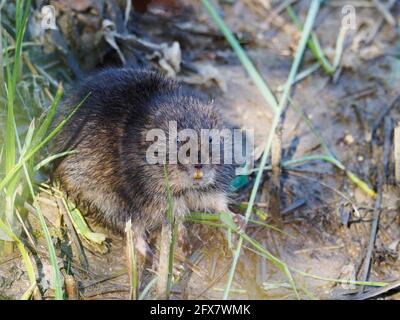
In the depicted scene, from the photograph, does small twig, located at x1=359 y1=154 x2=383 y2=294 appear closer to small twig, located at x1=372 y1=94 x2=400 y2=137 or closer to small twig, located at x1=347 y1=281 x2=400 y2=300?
small twig, located at x1=347 y1=281 x2=400 y2=300

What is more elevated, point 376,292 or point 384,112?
point 384,112

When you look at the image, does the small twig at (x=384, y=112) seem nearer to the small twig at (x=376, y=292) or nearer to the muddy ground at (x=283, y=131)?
the muddy ground at (x=283, y=131)

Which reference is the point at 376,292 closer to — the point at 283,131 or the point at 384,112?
the point at 283,131

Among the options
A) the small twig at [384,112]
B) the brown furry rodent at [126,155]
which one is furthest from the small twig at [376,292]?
the small twig at [384,112]

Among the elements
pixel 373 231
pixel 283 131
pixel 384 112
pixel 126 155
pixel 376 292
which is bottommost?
pixel 376 292

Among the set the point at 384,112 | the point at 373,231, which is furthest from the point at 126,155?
the point at 384,112

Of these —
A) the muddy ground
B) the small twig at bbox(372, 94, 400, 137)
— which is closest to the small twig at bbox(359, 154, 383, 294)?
the muddy ground
